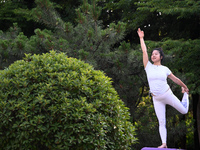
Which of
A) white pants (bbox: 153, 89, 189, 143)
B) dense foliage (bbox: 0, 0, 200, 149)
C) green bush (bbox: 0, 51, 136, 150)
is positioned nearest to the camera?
green bush (bbox: 0, 51, 136, 150)

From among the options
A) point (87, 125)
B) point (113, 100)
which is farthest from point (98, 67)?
point (87, 125)

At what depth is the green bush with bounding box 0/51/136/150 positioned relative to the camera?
13.6ft

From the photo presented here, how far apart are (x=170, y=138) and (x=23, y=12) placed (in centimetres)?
681

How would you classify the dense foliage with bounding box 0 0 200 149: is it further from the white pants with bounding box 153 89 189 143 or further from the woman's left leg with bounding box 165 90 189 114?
the white pants with bounding box 153 89 189 143

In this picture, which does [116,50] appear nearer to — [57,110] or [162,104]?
[162,104]

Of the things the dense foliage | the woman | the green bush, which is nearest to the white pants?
the woman

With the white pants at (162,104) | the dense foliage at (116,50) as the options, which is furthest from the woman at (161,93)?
the dense foliage at (116,50)

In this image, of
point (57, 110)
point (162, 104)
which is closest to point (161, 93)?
point (162, 104)

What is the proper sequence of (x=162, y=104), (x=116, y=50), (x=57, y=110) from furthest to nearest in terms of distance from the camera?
(x=116, y=50) < (x=162, y=104) < (x=57, y=110)

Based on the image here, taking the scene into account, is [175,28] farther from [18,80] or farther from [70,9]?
[18,80]

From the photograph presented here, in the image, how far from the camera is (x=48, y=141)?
4.14 m

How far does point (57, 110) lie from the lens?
4.14 m

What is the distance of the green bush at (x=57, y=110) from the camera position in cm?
413

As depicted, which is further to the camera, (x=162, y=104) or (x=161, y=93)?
(x=162, y=104)
